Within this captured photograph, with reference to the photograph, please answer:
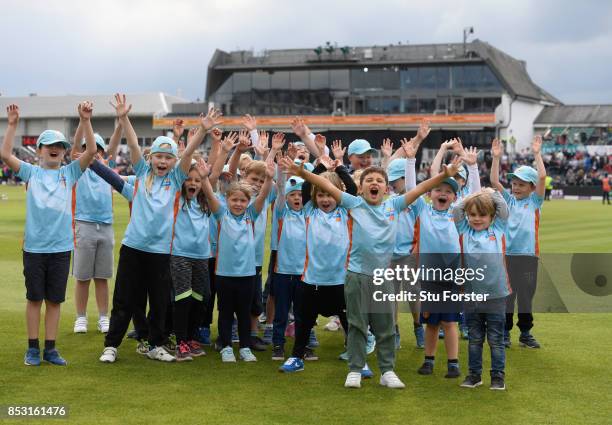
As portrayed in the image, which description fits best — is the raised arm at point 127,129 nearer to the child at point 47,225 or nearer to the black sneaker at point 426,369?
the child at point 47,225

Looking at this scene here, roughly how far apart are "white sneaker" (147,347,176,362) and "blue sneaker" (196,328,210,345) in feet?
2.56

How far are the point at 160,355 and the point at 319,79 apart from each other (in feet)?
205

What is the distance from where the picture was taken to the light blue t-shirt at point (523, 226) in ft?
26.9

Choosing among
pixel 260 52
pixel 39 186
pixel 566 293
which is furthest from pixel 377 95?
pixel 39 186

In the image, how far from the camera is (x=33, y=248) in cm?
694

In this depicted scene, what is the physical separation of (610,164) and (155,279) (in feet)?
162

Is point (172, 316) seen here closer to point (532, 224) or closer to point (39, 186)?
point (39, 186)

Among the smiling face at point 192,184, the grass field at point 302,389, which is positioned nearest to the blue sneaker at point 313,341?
the grass field at point 302,389

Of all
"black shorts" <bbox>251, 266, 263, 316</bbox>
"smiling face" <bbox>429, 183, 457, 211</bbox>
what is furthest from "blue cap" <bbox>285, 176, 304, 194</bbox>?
"smiling face" <bbox>429, 183, 457, 211</bbox>

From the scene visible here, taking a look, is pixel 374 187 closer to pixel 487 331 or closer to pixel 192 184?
pixel 487 331

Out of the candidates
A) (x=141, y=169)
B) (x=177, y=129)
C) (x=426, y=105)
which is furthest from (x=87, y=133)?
(x=426, y=105)

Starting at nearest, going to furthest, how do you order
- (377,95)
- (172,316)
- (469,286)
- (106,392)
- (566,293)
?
(106,392) → (469,286) → (172,316) → (566,293) → (377,95)

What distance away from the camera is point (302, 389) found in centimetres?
638

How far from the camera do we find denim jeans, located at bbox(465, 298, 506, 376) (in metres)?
6.54
